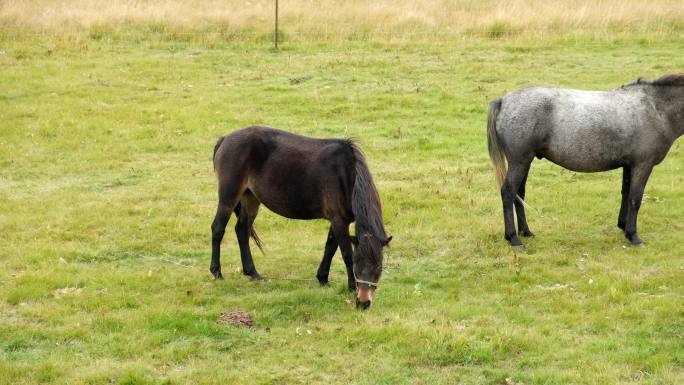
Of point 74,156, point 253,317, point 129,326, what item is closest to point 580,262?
point 253,317

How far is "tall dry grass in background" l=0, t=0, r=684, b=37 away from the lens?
25.2 meters

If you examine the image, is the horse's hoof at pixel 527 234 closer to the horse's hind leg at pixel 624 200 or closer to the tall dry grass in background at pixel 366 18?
the horse's hind leg at pixel 624 200

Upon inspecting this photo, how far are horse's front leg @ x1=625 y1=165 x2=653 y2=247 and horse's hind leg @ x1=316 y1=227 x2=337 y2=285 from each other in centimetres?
403

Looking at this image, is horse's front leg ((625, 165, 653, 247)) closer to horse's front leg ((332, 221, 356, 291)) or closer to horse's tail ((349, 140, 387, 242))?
horse's tail ((349, 140, 387, 242))

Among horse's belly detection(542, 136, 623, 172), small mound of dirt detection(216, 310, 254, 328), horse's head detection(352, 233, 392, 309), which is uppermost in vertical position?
horse's belly detection(542, 136, 623, 172)

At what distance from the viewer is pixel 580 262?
10.8 meters

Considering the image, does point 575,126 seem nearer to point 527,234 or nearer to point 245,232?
point 527,234

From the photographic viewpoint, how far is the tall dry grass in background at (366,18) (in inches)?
990

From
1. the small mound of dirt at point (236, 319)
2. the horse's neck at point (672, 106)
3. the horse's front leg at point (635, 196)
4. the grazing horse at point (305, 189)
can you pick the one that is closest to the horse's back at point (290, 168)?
the grazing horse at point (305, 189)

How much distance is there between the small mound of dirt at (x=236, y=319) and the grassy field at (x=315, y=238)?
0.37ft

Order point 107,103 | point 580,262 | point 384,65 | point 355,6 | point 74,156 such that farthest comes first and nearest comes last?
point 355,6 → point 384,65 → point 107,103 → point 74,156 → point 580,262

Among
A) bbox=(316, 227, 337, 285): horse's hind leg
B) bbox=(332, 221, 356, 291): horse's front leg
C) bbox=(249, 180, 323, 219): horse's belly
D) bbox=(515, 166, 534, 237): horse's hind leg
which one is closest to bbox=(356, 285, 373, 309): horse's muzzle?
bbox=(332, 221, 356, 291): horse's front leg

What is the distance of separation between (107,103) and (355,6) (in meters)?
10.6

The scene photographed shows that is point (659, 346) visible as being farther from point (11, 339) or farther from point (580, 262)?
point (11, 339)
